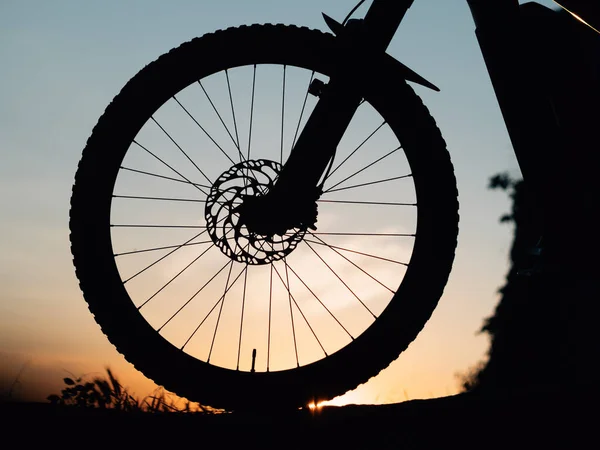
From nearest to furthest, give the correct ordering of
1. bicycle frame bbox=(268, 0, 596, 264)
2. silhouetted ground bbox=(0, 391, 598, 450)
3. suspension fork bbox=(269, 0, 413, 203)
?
silhouetted ground bbox=(0, 391, 598, 450) → bicycle frame bbox=(268, 0, 596, 264) → suspension fork bbox=(269, 0, 413, 203)

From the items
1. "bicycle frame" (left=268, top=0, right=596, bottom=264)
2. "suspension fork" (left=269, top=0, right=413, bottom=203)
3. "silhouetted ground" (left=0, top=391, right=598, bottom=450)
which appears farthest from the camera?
"suspension fork" (left=269, top=0, right=413, bottom=203)

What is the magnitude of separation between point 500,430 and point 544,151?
0.99 m

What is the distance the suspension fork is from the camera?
2344mm

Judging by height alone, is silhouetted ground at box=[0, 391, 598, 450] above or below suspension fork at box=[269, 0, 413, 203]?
below

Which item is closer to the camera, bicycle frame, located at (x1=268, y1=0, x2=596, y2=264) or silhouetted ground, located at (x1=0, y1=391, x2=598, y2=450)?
silhouetted ground, located at (x1=0, y1=391, x2=598, y2=450)

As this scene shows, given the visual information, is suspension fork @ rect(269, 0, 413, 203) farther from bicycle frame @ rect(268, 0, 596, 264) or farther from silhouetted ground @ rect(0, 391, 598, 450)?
silhouetted ground @ rect(0, 391, 598, 450)

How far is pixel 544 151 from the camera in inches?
87.7

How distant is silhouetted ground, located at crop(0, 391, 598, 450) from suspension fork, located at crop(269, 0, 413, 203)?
86 cm

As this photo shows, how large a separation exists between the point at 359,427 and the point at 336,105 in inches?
45.1

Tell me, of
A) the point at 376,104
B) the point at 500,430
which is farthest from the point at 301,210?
the point at 500,430

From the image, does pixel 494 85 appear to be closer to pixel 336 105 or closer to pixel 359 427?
pixel 336 105

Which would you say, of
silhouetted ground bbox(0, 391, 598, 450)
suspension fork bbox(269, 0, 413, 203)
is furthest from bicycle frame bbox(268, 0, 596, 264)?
silhouetted ground bbox(0, 391, 598, 450)

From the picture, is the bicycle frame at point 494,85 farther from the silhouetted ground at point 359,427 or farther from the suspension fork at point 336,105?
the silhouetted ground at point 359,427

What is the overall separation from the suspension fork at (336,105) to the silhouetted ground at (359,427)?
855mm
